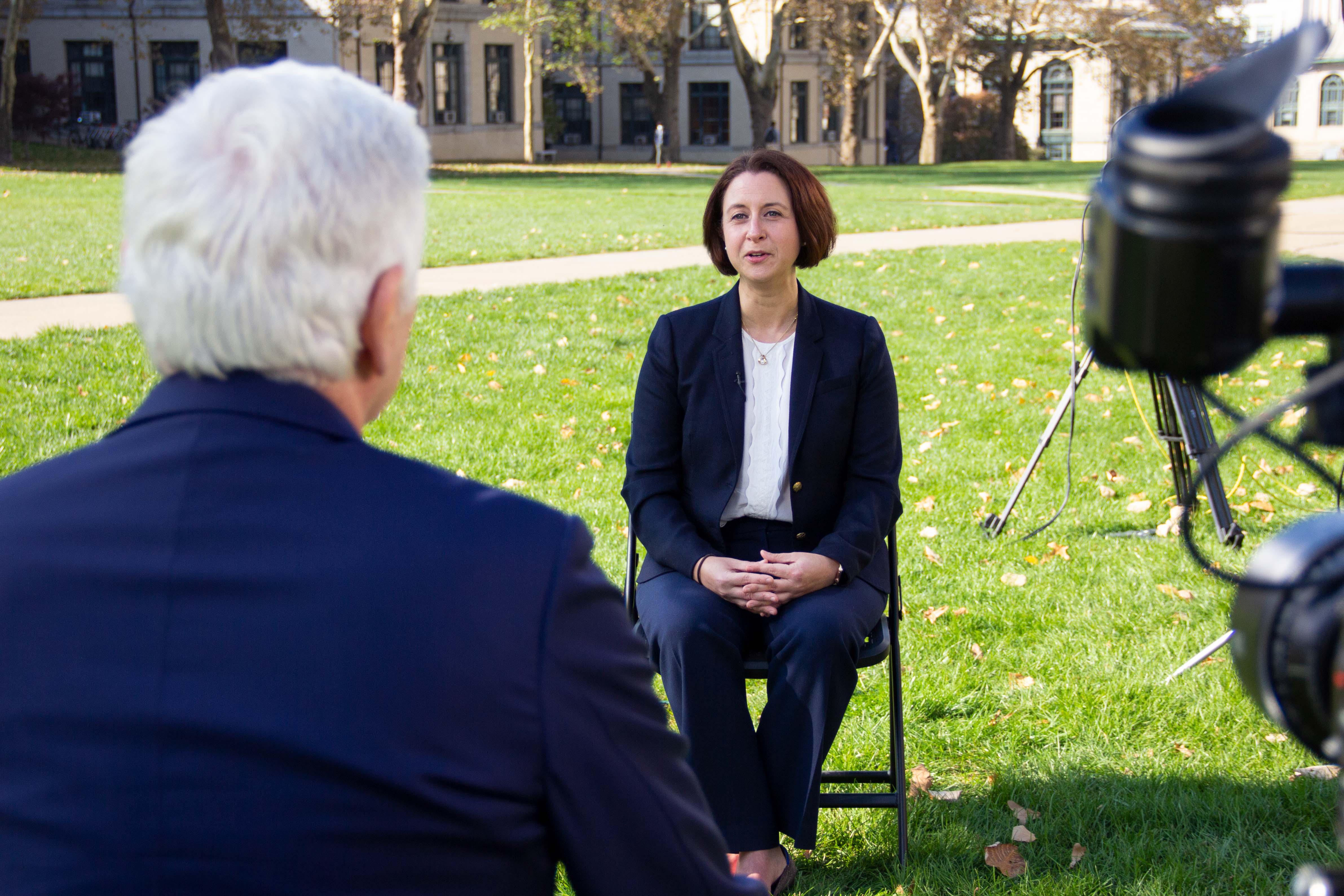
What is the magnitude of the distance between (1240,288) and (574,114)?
179 feet

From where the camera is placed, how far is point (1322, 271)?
957 millimetres

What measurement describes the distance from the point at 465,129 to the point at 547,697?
154ft

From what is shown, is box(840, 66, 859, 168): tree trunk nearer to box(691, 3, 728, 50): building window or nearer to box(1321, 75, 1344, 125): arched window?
box(691, 3, 728, 50): building window

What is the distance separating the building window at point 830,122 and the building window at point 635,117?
7275 mm

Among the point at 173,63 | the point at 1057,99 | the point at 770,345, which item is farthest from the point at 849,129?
the point at 770,345

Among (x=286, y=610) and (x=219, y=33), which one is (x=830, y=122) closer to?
(x=219, y=33)

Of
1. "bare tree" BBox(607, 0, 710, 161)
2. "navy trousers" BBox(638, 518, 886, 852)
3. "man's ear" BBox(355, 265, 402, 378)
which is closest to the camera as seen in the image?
"man's ear" BBox(355, 265, 402, 378)

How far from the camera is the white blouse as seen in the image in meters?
3.35

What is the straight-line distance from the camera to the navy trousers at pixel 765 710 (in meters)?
2.97

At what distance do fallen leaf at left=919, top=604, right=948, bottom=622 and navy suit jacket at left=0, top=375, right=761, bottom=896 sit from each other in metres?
3.43

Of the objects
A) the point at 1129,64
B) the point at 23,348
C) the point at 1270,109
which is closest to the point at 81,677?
the point at 1270,109

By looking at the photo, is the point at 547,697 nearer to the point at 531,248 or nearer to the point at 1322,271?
the point at 1322,271

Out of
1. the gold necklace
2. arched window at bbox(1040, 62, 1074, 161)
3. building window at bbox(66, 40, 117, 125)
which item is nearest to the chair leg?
the gold necklace

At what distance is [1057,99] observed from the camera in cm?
6153
